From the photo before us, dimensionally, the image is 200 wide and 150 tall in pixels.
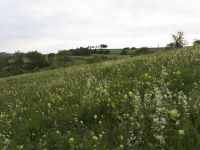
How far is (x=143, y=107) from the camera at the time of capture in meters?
6.99

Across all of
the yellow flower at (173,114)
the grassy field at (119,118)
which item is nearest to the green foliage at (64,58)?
the grassy field at (119,118)

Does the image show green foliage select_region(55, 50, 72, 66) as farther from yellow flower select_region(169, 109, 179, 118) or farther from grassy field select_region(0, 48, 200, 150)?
yellow flower select_region(169, 109, 179, 118)

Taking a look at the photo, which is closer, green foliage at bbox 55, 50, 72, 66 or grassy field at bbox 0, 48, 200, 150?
grassy field at bbox 0, 48, 200, 150

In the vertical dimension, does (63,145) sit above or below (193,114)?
below

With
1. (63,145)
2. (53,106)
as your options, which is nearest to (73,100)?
(53,106)

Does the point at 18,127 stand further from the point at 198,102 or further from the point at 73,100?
the point at 198,102

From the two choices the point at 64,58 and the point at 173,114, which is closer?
the point at 173,114

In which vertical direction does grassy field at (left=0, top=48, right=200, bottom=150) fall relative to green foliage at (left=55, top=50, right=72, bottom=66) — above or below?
above

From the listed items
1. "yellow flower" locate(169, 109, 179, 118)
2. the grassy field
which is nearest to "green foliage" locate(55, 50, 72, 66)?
the grassy field

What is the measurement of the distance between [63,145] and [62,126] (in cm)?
110

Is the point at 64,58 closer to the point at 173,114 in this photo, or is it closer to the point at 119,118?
the point at 119,118

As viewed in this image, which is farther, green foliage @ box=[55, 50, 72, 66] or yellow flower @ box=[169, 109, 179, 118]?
green foliage @ box=[55, 50, 72, 66]

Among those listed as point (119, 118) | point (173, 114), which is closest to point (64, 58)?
point (119, 118)

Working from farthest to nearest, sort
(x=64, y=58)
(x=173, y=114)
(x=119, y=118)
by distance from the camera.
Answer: (x=64, y=58) < (x=119, y=118) < (x=173, y=114)
